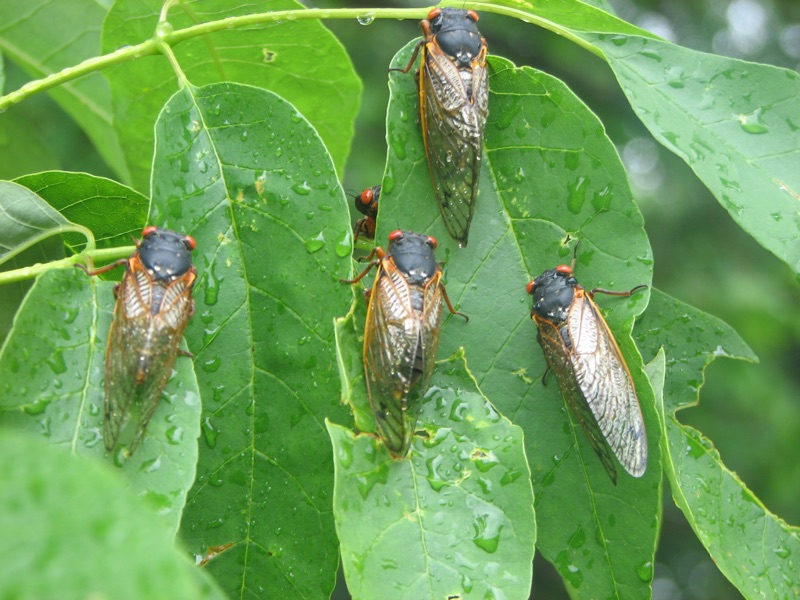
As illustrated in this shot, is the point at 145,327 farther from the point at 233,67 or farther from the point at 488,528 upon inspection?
the point at 233,67

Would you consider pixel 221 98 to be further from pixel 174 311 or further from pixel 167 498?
pixel 167 498

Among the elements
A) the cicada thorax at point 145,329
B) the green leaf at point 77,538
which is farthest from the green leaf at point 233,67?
the green leaf at point 77,538

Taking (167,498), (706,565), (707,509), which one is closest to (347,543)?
(167,498)

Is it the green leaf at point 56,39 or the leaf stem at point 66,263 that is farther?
the green leaf at point 56,39

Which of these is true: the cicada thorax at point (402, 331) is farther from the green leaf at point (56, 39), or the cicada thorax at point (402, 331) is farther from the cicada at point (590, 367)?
the green leaf at point (56, 39)

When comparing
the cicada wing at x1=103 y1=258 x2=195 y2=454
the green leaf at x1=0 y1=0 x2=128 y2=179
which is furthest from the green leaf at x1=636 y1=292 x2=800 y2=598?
the green leaf at x1=0 y1=0 x2=128 y2=179

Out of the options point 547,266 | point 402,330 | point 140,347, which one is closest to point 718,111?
point 547,266

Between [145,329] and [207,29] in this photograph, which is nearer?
[145,329]
